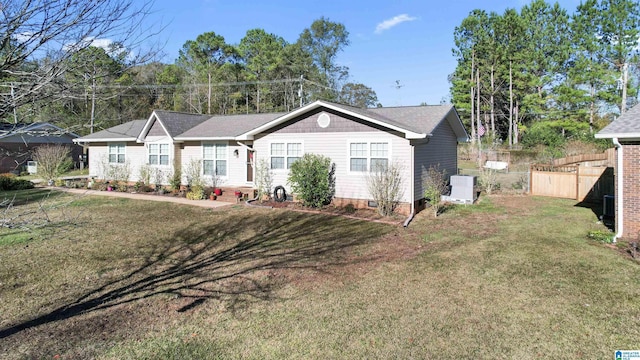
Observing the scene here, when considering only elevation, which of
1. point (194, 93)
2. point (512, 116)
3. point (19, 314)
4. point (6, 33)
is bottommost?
point (19, 314)

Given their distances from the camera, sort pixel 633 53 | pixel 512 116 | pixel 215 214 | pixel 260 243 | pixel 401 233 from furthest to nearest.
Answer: pixel 512 116
pixel 633 53
pixel 215 214
pixel 401 233
pixel 260 243

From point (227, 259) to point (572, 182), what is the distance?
14853 mm

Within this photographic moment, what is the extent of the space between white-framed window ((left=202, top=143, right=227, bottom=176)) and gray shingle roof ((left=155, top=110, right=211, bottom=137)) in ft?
6.38

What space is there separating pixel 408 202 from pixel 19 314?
10.2m

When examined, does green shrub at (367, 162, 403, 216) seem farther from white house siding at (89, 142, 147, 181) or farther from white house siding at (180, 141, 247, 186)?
white house siding at (89, 142, 147, 181)

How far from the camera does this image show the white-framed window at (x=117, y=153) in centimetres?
2106

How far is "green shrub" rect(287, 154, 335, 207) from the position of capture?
13609mm

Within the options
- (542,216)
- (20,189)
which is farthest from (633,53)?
(20,189)

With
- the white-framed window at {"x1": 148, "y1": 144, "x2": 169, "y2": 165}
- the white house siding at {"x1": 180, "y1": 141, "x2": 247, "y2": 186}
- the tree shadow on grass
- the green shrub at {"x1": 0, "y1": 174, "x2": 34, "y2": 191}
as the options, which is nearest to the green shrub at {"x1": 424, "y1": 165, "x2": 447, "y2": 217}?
the tree shadow on grass

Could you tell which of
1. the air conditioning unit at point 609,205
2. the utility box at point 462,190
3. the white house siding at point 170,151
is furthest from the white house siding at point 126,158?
the air conditioning unit at point 609,205

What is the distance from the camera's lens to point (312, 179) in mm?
13594

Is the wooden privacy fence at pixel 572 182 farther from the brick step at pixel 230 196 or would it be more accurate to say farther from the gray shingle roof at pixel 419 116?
the brick step at pixel 230 196

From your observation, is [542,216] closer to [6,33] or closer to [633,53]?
[6,33]

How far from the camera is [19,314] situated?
556 centimetres
